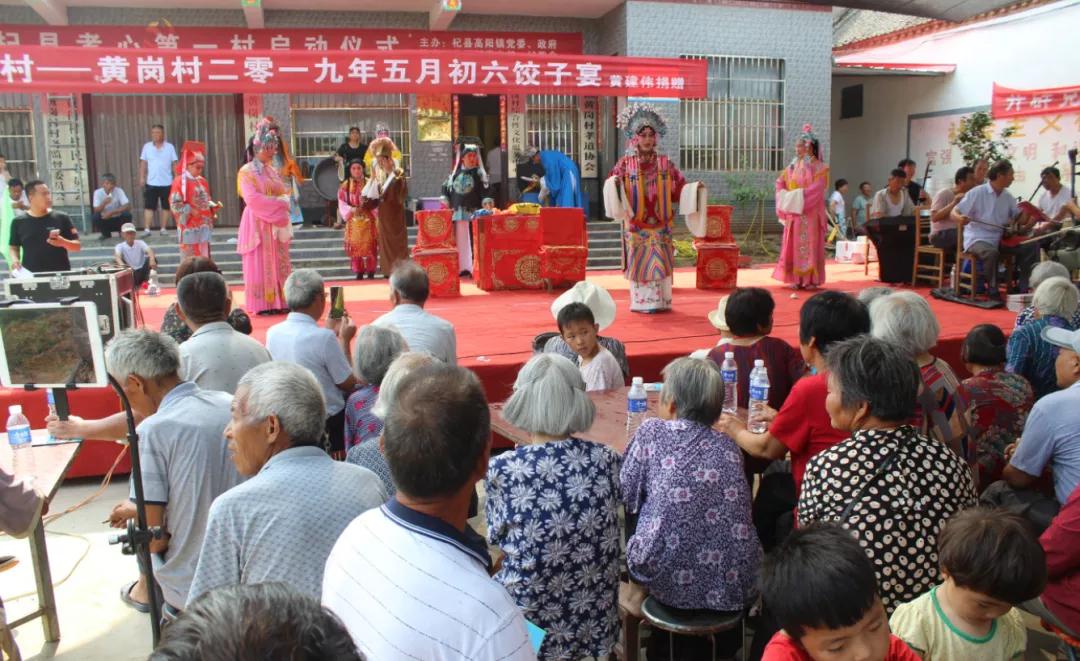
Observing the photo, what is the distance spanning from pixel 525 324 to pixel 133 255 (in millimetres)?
3694

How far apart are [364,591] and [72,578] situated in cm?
300

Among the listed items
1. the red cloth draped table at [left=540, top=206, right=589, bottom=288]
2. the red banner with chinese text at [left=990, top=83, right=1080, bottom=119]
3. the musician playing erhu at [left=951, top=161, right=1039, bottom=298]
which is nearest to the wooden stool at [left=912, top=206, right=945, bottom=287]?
the musician playing erhu at [left=951, top=161, right=1039, bottom=298]

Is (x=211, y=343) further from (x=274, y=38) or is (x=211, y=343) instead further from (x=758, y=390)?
(x=274, y=38)

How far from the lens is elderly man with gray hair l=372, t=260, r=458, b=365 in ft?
12.4

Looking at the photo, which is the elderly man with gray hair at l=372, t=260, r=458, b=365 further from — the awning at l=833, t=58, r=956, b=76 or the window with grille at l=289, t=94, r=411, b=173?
the awning at l=833, t=58, r=956, b=76

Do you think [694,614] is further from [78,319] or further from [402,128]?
[402,128]

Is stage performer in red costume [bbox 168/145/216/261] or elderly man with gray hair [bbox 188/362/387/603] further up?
stage performer in red costume [bbox 168/145/216/261]

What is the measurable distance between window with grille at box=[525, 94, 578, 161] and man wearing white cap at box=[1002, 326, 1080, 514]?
10.9 metres

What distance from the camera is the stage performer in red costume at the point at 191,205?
325 inches

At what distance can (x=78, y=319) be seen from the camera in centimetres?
265

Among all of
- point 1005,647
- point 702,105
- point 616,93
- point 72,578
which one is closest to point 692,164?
point 702,105

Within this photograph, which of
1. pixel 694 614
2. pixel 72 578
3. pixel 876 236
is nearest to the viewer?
pixel 694 614

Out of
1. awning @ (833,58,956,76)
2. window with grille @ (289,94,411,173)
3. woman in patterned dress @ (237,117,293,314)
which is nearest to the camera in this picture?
woman in patterned dress @ (237,117,293,314)

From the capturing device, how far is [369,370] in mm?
3143
